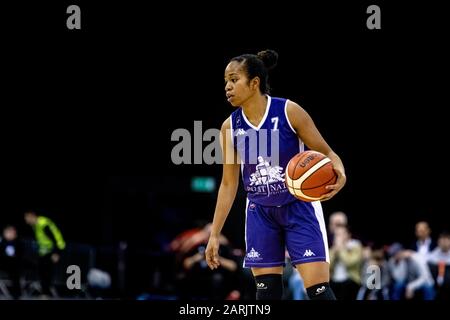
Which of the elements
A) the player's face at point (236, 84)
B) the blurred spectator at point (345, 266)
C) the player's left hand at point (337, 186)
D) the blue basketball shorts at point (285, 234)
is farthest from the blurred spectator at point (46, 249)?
the player's left hand at point (337, 186)

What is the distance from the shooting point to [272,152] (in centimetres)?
595

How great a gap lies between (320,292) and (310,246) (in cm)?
33

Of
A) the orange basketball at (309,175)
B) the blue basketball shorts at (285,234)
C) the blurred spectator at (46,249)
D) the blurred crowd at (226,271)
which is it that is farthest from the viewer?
the blurred spectator at (46,249)

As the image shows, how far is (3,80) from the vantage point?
1428 centimetres

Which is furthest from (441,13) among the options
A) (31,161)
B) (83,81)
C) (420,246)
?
(31,161)

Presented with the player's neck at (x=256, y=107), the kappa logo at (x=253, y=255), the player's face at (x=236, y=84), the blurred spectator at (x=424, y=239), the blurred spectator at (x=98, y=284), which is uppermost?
the player's face at (x=236, y=84)

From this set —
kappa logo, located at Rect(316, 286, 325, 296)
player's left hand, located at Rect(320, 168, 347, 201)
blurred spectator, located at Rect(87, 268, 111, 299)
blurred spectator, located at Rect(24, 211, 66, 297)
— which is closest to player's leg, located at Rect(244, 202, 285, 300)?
kappa logo, located at Rect(316, 286, 325, 296)

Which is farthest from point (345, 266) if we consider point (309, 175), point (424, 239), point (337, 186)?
point (309, 175)

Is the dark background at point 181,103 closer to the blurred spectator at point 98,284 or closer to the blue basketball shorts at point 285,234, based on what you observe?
the blurred spectator at point 98,284

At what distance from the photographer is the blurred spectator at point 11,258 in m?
13.0

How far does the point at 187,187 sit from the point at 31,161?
10.9ft

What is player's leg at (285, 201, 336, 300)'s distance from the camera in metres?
5.75

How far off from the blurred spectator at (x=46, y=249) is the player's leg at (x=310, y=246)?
7.77 m
